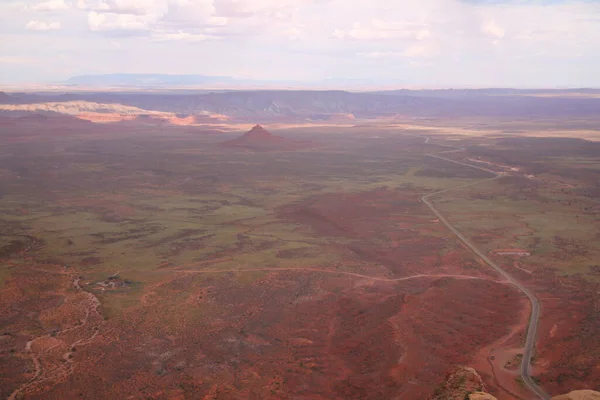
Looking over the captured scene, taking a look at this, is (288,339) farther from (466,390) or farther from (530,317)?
(530,317)

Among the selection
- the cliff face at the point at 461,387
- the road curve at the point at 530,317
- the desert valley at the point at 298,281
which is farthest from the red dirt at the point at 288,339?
the cliff face at the point at 461,387

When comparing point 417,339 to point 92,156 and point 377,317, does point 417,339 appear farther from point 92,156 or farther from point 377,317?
point 92,156

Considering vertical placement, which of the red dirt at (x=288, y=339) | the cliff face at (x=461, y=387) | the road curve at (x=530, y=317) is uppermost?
the cliff face at (x=461, y=387)

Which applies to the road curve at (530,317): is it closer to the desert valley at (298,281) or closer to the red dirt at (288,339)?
the desert valley at (298,281)

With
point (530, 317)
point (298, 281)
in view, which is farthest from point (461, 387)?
point (298, 281)

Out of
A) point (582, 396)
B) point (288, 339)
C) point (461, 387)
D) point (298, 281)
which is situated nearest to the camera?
point (582, 396)

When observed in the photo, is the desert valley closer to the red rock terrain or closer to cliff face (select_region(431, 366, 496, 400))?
cliff face (select_region(431, 366, 496, 400))

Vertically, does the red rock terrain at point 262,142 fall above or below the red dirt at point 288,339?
above

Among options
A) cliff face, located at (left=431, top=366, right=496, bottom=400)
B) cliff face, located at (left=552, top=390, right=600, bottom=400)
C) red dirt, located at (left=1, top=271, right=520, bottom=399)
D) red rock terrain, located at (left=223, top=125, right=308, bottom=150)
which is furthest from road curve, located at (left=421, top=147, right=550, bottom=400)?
red rock terrain, located at (left=223, top=125, right=308, bottom=150)

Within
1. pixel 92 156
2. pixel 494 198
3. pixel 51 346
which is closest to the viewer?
pixel 51 346

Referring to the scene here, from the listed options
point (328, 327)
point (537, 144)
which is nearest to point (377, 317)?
point (328, 327)

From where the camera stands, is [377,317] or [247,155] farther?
[247,155]
